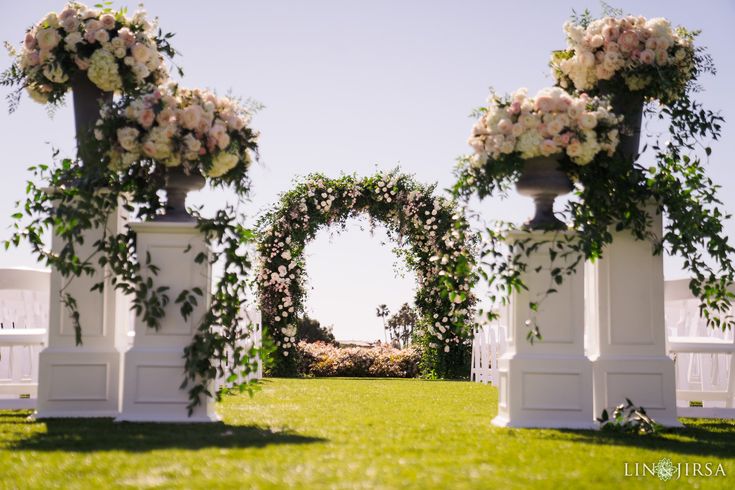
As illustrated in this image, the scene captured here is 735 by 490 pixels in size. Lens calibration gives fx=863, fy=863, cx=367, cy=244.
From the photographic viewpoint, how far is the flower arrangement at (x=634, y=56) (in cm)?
595

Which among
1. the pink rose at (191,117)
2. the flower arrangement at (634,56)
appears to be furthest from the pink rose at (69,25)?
the flower arrangement at (634,56)

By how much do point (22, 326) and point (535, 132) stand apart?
195 inches

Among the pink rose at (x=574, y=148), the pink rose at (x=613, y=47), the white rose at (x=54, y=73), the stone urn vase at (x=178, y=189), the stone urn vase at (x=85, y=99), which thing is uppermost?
the pink rose at (x=613, y=47)

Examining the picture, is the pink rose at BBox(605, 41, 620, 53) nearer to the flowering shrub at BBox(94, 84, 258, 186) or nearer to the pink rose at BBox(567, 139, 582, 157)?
the pink rose at BBox(567, 139, 582, 157)

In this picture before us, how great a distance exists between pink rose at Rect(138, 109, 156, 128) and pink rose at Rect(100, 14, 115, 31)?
38.5 inches

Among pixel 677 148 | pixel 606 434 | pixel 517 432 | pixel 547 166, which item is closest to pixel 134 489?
pixel 517 432

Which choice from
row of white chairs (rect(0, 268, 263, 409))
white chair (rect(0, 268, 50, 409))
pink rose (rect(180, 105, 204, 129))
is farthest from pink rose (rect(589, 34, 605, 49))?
white chair (rect(0, 268, 50, 409))

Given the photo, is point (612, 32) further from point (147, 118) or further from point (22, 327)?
point (22, 327)

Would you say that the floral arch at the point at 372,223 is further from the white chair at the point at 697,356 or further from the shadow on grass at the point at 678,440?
the shadow on grass at the point at 678,440

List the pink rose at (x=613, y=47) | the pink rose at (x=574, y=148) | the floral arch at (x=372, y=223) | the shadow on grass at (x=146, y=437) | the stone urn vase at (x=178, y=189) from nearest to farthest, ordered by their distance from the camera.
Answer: the shadow on grass at (x=146, y=437)
the pink rose at (x=574, y=148)
the stone urn vase at (x=178, y=189)
the pink rose at (x=613, y=47)
the floral arch at (x=372, y=223)

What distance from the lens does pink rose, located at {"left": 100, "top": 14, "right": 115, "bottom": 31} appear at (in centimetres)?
610

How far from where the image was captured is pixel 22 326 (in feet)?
25.4

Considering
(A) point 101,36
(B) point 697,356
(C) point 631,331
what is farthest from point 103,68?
(B) point 697,356

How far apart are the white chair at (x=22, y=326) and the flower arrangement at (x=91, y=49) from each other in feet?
5.09
